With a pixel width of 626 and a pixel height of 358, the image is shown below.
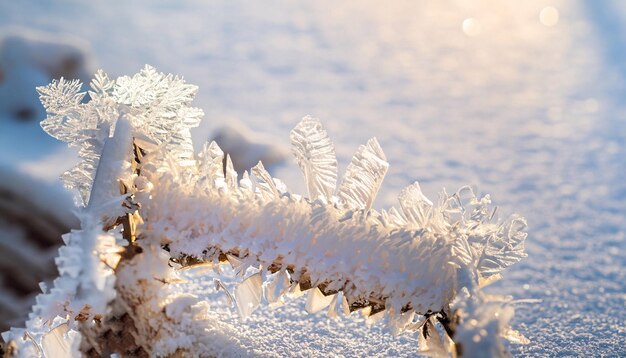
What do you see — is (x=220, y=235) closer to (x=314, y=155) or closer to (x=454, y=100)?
(x=314, y=155)

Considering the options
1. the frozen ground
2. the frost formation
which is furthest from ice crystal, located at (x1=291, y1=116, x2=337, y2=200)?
the frozen ground

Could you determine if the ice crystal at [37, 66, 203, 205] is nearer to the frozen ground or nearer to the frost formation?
the frost formation

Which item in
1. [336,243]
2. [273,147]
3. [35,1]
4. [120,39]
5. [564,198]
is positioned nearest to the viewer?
[336,243]

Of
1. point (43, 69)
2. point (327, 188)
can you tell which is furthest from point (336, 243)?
point (43, 69)

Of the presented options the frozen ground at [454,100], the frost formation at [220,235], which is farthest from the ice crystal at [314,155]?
the frozen ground at [454,100]

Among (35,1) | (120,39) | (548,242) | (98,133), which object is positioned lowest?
(548,242)

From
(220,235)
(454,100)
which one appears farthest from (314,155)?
(454,100)

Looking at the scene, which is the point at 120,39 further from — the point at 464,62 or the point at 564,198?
the point at 564,198
